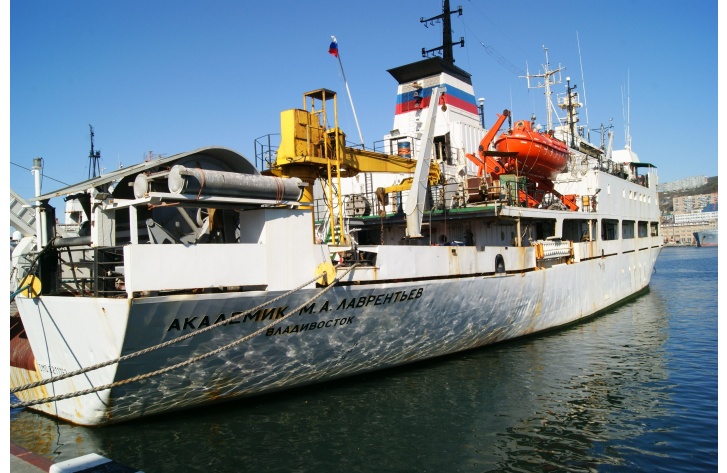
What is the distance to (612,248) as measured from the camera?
22547mm

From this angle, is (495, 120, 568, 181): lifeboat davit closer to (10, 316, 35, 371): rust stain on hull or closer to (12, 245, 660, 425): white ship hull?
(12, 245, 660, 425): white ship hull

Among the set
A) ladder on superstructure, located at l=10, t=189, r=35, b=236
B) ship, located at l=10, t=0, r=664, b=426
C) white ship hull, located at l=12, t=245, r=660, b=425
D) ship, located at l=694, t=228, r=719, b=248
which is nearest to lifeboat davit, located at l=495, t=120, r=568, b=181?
ship, located at l=10, t=0, r=664, b=426

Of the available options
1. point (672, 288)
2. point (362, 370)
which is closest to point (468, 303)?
point (362, 370)

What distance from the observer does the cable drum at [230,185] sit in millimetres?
8312

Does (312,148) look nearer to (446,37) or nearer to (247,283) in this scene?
(247,283)

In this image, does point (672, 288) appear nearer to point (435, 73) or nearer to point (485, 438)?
point (435, 73)

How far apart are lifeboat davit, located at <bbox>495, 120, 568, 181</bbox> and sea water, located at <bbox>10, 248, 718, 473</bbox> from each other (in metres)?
7.72

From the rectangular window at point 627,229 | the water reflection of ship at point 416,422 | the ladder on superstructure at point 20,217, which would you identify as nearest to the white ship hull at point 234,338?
the water reflection of ship at point 416,422

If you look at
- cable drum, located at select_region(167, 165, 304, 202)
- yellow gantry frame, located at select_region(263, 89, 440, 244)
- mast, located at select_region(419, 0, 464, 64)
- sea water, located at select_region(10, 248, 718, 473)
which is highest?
mast, located at select_region(419, 0, 464, 64)

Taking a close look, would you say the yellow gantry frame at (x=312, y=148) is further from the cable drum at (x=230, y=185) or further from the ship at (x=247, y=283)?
the cable drum at (x=230, y=185)

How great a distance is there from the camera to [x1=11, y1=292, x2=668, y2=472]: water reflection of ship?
7.75m

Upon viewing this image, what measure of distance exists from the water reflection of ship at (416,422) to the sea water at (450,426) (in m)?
0.02

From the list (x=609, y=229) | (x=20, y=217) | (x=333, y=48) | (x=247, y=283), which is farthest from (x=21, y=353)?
(x=609, y=229)

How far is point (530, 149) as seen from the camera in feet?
60.0
